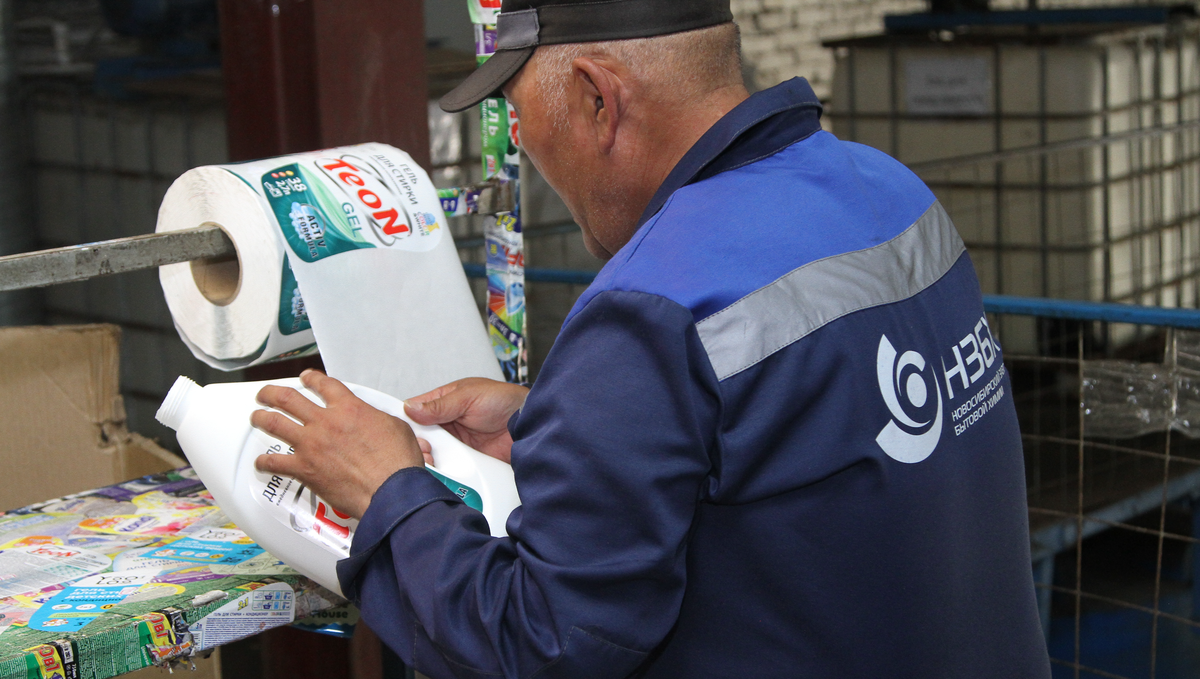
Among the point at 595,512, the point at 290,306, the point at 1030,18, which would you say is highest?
the point at 1030,18

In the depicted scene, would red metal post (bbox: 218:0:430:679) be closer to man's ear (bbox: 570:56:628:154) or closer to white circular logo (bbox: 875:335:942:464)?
man's ear (bbox: 570:56:628:154)

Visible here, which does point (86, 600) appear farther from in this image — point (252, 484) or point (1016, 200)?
point (1016, 200)

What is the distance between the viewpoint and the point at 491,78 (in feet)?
4.40

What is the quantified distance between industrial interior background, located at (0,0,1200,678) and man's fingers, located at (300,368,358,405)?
1421 millimetres

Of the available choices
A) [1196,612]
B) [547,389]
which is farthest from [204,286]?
[1196,612]

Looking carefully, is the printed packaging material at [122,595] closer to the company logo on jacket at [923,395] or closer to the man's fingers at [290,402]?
the man's fingers at [290,402]

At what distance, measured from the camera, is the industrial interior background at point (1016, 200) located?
353 cm

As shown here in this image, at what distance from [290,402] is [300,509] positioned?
0.13 m

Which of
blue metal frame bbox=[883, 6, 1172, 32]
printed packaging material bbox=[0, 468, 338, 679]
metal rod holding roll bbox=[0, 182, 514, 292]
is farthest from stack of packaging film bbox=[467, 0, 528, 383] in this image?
blue metal frame bbox=[883, 6, 1172, 32]

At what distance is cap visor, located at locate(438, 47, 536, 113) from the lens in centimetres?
131

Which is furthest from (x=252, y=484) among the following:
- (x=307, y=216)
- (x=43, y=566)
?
(x=307, y=216)

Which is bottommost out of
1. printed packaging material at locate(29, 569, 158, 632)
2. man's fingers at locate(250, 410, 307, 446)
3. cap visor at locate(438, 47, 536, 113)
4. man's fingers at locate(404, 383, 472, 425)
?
printed packaging material at locate(29, 569, 158, 632)

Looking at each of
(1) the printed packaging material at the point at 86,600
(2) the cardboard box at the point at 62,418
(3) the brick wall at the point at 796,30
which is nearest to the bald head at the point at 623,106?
(1) the printed packaging material at the point at 86,600

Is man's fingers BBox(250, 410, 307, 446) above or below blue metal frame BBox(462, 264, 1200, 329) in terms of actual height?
above
